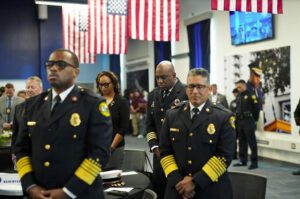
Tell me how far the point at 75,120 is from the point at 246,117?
672 cm

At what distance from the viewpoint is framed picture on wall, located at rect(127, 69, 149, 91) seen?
1644 centimetres

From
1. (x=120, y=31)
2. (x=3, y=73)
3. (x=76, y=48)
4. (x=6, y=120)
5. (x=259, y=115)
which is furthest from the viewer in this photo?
(x=3, y=73)

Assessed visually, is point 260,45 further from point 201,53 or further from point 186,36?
point 186,36

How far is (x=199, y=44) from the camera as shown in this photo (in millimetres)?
12312

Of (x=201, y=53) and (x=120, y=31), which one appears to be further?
(x=201, y=53)

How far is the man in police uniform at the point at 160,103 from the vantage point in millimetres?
3914

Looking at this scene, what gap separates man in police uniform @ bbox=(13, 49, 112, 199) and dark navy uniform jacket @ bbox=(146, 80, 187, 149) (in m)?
1.66

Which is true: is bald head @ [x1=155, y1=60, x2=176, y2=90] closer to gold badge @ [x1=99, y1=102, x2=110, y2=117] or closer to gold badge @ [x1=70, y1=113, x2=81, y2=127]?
gold badge @ [x1=99, y1=102, x2=110, y2=117]

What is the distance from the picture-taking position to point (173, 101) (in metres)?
4.03

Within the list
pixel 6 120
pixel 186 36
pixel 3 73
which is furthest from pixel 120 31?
pixel 3 73

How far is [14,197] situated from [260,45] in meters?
7.88

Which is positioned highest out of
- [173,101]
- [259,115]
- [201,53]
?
[201,53]

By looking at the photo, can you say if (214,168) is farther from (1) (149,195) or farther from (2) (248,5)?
(2) (248,5)

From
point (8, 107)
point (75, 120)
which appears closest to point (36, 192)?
point (75, 120)
